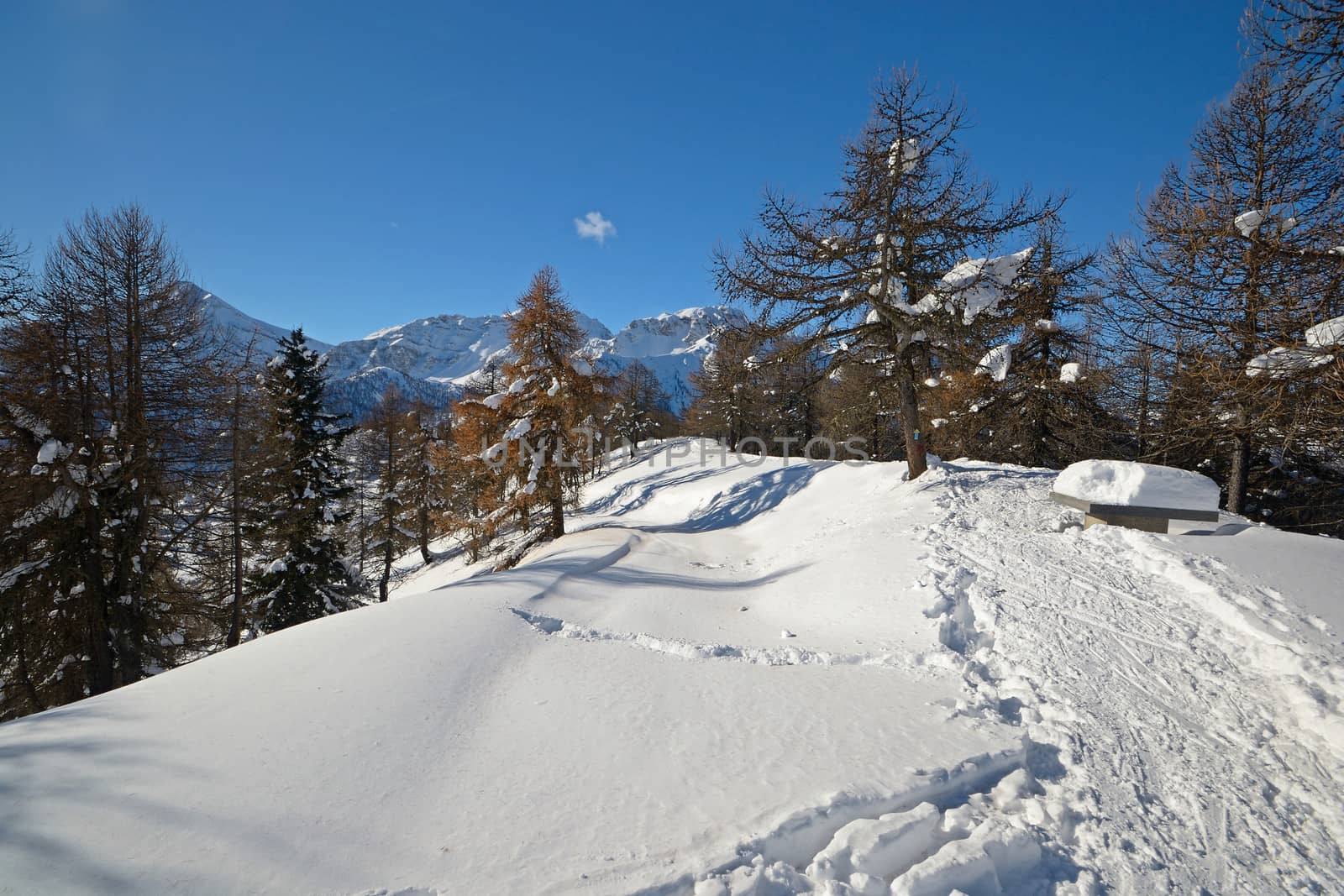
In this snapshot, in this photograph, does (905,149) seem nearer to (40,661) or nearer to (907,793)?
(907,793)

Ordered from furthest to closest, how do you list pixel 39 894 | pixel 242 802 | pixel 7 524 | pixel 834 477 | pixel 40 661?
pixel 834 477 → pixel 40 661 → pixel 7 524 → pixel 242 802 → pixel 39 894

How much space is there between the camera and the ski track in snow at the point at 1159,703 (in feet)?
9.19

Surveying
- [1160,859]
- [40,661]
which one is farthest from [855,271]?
[40,661]

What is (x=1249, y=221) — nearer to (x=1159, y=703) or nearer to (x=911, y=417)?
(x=911, y=417)

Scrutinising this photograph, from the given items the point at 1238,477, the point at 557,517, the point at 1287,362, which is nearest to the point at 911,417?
the point at 1287,362

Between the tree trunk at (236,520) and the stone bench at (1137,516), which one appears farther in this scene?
the tree trunk at (236,520)

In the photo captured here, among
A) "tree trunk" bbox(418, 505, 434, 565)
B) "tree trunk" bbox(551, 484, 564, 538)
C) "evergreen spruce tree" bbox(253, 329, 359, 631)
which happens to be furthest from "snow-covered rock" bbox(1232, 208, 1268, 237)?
"tree trunk" bbox(418, 505, 434, 565)

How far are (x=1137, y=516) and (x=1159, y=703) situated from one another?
381 centimetres

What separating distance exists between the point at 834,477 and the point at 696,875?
13549 mm

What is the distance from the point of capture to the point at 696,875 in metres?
2.36

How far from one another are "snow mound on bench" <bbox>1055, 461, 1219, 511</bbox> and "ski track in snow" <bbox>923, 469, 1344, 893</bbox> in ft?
1.62

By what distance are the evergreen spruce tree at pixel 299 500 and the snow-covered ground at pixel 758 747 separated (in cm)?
1045

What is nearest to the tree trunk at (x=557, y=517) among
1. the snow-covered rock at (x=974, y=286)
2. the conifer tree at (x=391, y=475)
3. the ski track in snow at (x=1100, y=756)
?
the ski track in snow at (x=1100, y=756)

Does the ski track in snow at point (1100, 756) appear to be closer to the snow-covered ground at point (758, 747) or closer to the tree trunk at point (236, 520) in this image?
the snow-covered ground at point (758, 747)
